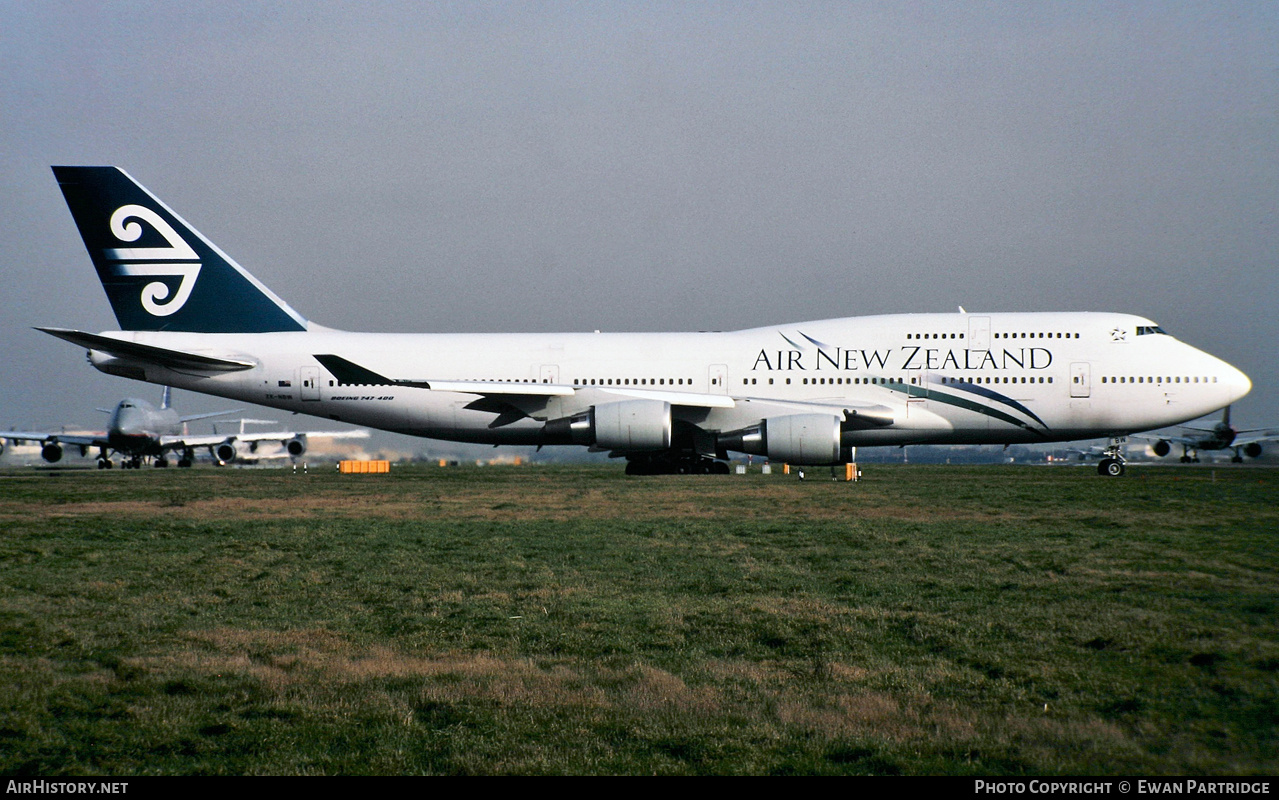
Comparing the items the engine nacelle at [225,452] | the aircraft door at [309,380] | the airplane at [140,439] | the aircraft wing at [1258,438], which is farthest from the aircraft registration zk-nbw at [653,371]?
the engine nacelle at [225,452]

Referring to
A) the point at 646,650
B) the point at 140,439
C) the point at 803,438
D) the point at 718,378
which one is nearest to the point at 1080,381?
the point at 803,438

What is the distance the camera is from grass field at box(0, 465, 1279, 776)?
5.16 metres

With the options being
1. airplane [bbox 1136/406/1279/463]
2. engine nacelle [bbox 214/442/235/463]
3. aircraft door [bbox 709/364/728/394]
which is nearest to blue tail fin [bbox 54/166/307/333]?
aircraft door [bbox 709/364/728/394]

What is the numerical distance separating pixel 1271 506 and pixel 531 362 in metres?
19.4

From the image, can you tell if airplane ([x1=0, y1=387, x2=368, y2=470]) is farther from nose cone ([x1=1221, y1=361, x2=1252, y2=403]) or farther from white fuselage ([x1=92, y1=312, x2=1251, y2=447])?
nose cone ([x1=1221, y1=361, x2=1252, y2=403])

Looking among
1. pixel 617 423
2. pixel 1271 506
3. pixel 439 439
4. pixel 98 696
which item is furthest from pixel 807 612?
pixel 439 439

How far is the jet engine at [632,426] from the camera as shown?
28.2 m

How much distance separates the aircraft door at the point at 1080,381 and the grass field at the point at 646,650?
13.8 metres

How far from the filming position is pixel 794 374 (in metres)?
29.8

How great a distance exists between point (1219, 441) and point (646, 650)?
58.8m

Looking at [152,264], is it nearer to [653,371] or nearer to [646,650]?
[653,371]

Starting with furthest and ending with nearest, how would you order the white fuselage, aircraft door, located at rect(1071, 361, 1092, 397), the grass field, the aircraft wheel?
the aircraft wheel → the white fuselage → aircraft door, located at rect(1071, 361, 1092, 397) → the grass field

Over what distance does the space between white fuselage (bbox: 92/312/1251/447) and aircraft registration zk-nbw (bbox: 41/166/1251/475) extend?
2.2 inches
